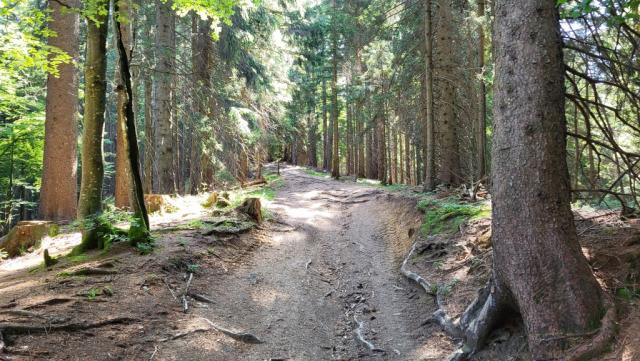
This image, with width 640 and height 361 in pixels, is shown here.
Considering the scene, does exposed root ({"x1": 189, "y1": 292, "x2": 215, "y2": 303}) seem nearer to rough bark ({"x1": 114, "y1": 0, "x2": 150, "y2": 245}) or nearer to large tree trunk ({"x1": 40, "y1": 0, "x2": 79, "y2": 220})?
rough bark ({"x1": 114, "y1": 0, "x2": 150, "y2": 245})

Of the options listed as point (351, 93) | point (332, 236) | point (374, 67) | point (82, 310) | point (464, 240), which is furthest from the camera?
point (351, 93)

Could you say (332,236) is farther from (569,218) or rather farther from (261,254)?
(569,218)

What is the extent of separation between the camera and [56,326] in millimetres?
4379

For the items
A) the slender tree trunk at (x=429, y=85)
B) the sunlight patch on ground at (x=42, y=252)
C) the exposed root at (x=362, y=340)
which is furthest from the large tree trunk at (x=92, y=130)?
the slender tree trunk at (x=429, y=85)

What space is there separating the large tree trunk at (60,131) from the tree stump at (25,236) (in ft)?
4.99

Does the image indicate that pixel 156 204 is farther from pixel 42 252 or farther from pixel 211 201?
pixel 42 252

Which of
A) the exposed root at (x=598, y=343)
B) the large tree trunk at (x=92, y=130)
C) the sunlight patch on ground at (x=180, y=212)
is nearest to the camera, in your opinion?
the exposed root at (x=598, y=343)

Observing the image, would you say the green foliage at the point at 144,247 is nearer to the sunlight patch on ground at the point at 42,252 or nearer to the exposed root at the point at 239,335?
the sunlight patch on ground at the point at 42,252

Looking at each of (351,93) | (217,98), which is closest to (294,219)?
(217,98)

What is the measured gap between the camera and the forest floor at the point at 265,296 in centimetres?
433

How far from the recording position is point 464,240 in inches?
282

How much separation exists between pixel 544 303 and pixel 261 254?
6109mm

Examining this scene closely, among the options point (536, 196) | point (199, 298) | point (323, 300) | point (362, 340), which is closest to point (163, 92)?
point (199, 298)

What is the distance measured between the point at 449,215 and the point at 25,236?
888 cm
